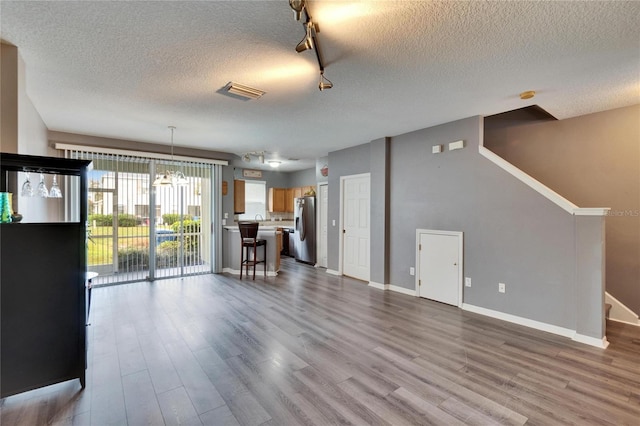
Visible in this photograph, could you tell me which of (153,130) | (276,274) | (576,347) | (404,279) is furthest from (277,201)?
(576,347)

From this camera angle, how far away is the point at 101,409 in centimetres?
200

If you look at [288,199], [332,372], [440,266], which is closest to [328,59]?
[332,372]

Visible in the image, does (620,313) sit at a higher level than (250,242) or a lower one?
lower

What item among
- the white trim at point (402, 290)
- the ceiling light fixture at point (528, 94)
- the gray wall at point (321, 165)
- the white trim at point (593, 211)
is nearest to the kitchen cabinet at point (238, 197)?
the gray wall at point (321, 165)

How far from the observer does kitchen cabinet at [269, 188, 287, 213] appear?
9.14m

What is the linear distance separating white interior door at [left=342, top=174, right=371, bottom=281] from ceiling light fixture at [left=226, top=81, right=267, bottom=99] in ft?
9.72

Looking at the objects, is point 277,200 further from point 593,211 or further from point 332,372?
point 593,211

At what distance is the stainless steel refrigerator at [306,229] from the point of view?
7.50 m

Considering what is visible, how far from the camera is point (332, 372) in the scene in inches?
97.2

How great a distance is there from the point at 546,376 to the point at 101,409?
134 inches

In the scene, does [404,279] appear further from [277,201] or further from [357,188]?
[277,201]

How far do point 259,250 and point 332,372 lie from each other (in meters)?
4.22

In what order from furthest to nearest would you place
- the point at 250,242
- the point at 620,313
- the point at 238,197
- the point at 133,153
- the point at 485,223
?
the point at 238,197, the point at 250,242, the point at 133,153, the point at 485,223, the point at 620,313

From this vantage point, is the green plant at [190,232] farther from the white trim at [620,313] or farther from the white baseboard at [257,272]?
the white trim at [620,313]
